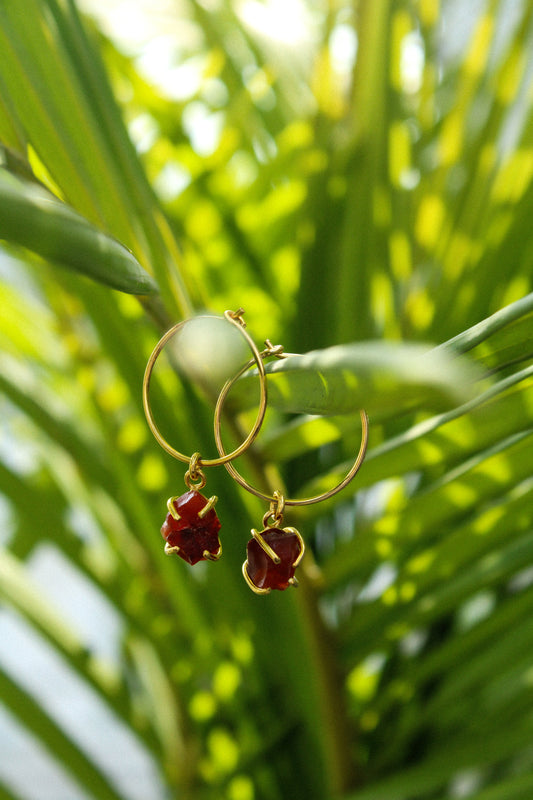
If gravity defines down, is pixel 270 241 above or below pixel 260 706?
above

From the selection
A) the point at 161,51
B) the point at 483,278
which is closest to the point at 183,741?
the point at 483,278

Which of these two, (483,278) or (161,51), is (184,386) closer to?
(483,278)

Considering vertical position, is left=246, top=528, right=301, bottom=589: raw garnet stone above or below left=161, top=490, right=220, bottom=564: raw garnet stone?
below

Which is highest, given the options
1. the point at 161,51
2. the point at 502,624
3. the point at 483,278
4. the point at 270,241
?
the point at 161,51

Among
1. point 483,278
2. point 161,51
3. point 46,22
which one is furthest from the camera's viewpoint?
point 161,51
